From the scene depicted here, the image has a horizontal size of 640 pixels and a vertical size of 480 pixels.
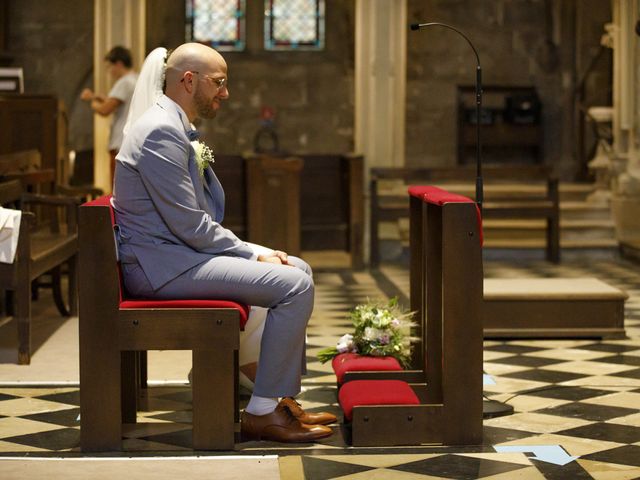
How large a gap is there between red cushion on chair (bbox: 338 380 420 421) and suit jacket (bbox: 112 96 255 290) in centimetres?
78

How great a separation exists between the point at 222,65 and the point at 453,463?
1707mm

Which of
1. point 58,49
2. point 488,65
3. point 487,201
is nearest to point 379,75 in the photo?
point 487,201

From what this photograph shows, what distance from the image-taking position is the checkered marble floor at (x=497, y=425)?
4.54 m

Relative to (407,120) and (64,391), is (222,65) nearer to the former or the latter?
(64,391)

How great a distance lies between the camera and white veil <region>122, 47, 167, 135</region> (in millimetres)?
5254

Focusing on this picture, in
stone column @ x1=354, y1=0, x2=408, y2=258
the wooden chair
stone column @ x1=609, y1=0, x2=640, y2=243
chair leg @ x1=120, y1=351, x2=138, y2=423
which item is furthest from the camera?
stone column @ x1=609, y1=0, x2=640, y2=243

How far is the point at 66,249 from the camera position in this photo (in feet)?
26.7

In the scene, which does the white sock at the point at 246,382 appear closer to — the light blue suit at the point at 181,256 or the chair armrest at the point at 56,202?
the light blue suit at the point at 181,256

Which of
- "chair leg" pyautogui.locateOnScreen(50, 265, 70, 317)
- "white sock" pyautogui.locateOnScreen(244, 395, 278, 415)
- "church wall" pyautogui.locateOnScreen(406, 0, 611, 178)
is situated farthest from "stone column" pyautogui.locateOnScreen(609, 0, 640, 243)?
"white sock" pyautogui.locateOnScreen(244, 395, 278, 415)

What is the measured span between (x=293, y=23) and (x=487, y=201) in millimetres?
5521

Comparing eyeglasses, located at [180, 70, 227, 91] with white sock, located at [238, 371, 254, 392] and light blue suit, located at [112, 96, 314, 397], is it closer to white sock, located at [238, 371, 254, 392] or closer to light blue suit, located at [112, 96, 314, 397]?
light blue suit, located at [112, 96, 314, 397]

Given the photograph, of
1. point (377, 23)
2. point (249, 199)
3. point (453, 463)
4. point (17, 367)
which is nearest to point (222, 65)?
point (453, 463)

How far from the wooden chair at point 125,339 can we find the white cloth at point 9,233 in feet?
6.19

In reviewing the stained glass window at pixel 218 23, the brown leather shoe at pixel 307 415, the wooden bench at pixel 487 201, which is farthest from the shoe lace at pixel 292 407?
the stained glass window at pixel 218 23
